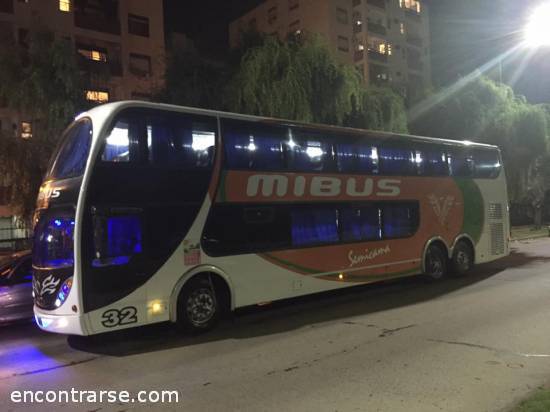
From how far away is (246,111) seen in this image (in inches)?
639

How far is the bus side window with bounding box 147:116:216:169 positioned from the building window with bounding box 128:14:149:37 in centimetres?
3084

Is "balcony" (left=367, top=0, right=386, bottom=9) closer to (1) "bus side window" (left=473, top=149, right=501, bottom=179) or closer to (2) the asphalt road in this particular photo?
(1) "bus side window" (left=473, top=149, right=501, bottom=179)

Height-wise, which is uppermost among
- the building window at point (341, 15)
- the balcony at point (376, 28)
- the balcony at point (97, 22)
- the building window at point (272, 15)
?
the building window at point (272, 15)

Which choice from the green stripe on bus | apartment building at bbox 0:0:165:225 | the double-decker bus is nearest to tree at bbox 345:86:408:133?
the green stripe on bus

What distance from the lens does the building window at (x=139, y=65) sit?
36.1 m

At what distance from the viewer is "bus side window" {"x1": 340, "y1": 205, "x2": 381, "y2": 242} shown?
11.3 metres

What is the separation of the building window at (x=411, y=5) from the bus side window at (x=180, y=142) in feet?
194

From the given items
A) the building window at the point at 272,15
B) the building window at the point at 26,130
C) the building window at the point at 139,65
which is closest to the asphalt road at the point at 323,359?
the building window at the point at 26,130

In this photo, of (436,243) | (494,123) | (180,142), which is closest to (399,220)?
(436,243)

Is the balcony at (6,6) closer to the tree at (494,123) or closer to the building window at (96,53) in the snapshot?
the building window at (96,53)

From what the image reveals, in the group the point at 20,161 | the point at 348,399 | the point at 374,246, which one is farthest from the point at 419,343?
the point at 20,161

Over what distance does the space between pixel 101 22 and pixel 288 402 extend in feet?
113

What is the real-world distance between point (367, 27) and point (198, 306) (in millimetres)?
53051

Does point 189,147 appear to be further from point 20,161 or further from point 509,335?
point 20,161
